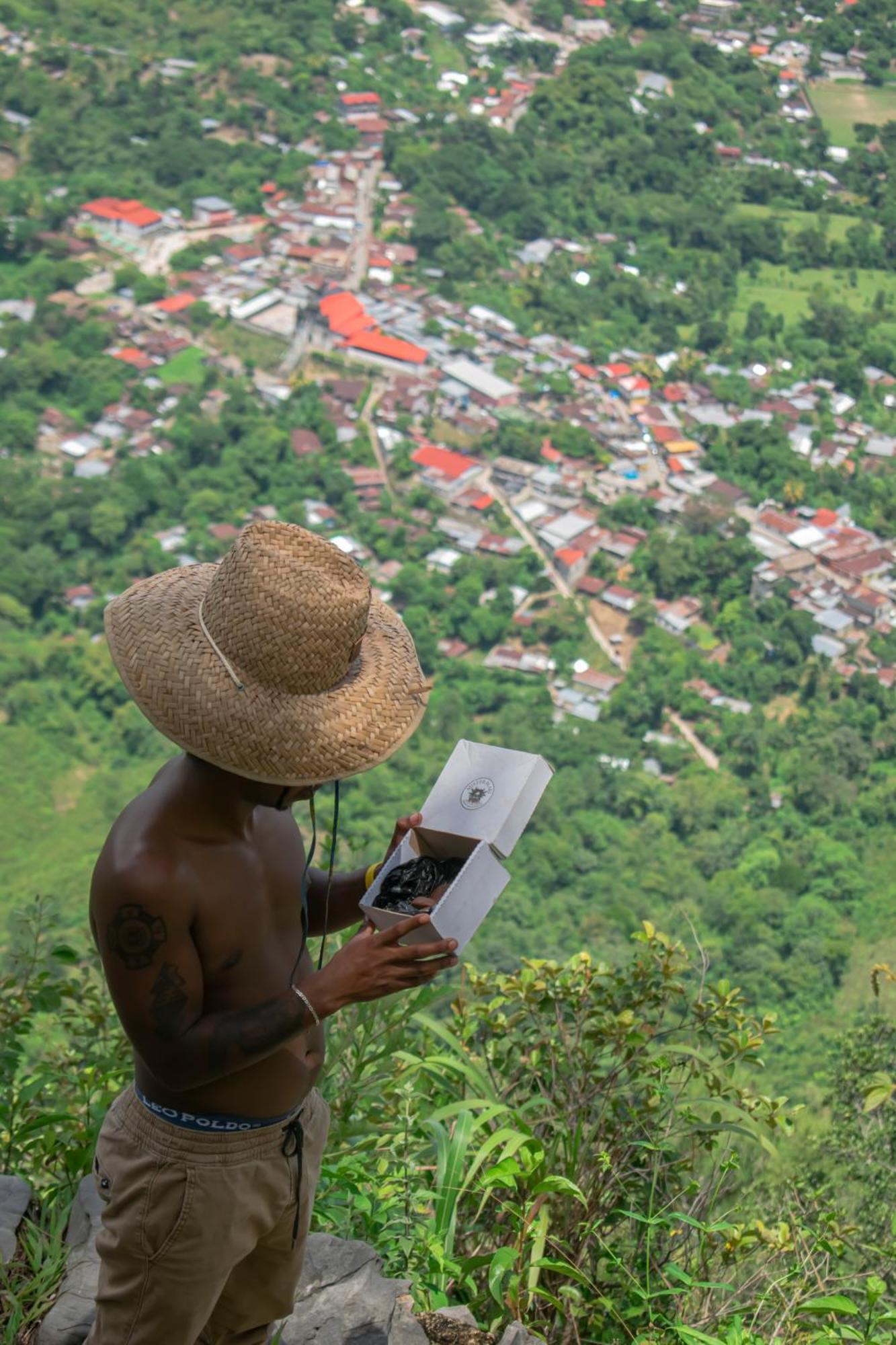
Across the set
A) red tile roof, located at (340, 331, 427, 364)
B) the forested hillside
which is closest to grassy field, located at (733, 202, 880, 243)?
the forested hillside

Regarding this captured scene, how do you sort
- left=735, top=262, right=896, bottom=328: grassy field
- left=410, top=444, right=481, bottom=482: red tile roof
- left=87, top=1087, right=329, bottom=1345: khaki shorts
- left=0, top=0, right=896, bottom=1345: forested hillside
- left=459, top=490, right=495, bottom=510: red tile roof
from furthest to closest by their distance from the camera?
left=735, top=262, right=896, bottom=328: grassy field
left=410, top=444, right=481, bottom=482: red tile roof
left=459, top=490, right=495, bottom=510: red tile roof
left=0, top=0, right=896, bottom=1345: forested hillside
left=87, top=1087, right=329, bottom=1345: khaki shorts

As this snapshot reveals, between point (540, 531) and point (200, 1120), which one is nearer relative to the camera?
point (200, 1120)

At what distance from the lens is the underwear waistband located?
145 centimetres

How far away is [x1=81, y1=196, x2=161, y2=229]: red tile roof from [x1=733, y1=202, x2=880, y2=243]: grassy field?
13266mm

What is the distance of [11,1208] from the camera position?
76.2 inches

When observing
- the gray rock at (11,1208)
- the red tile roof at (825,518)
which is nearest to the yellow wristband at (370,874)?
the gray rock at (11,1208)

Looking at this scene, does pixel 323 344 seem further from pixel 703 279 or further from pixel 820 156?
pixel 820 156

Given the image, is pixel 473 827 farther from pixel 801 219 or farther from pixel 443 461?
pixel 801 219

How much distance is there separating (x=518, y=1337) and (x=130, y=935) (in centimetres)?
87

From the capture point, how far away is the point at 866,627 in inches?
860

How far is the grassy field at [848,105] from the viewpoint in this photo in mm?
36500

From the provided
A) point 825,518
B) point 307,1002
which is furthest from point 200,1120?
point 825,518

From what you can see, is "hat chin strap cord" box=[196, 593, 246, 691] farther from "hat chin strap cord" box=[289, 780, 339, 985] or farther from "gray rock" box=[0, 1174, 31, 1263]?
"gray rock" box=[0, 1174, 31, 1263]

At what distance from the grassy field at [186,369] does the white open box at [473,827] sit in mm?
24978
